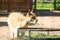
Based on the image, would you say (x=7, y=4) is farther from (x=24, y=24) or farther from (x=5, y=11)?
(x=24, y=24)

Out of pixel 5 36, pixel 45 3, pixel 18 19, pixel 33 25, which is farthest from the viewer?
pixel 45 3

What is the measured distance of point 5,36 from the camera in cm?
1024

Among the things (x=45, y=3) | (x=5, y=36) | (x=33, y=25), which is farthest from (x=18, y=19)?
(x=45, y=3)

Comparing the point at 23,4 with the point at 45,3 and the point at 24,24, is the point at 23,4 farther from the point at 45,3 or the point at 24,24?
the point at 24,24

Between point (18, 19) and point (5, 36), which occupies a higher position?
point (18, 19)

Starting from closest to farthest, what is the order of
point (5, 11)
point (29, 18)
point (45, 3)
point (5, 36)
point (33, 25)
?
point (29, 18) → point (5, 36) → point (33, 25) → point (5, 11) → point (45, 3)

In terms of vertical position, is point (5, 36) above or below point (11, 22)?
below

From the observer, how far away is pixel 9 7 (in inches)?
832

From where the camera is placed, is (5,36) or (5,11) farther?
(5,11)

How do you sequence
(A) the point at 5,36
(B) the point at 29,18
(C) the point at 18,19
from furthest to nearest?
(A) the point at 5,36, (C) the point at 18,19, (B) the point at 29,18

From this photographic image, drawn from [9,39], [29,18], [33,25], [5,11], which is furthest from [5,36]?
[5,11]

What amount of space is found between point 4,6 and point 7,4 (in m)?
0.31

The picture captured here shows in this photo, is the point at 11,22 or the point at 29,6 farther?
the point at 29,6

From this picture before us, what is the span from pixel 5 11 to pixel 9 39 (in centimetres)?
1112
